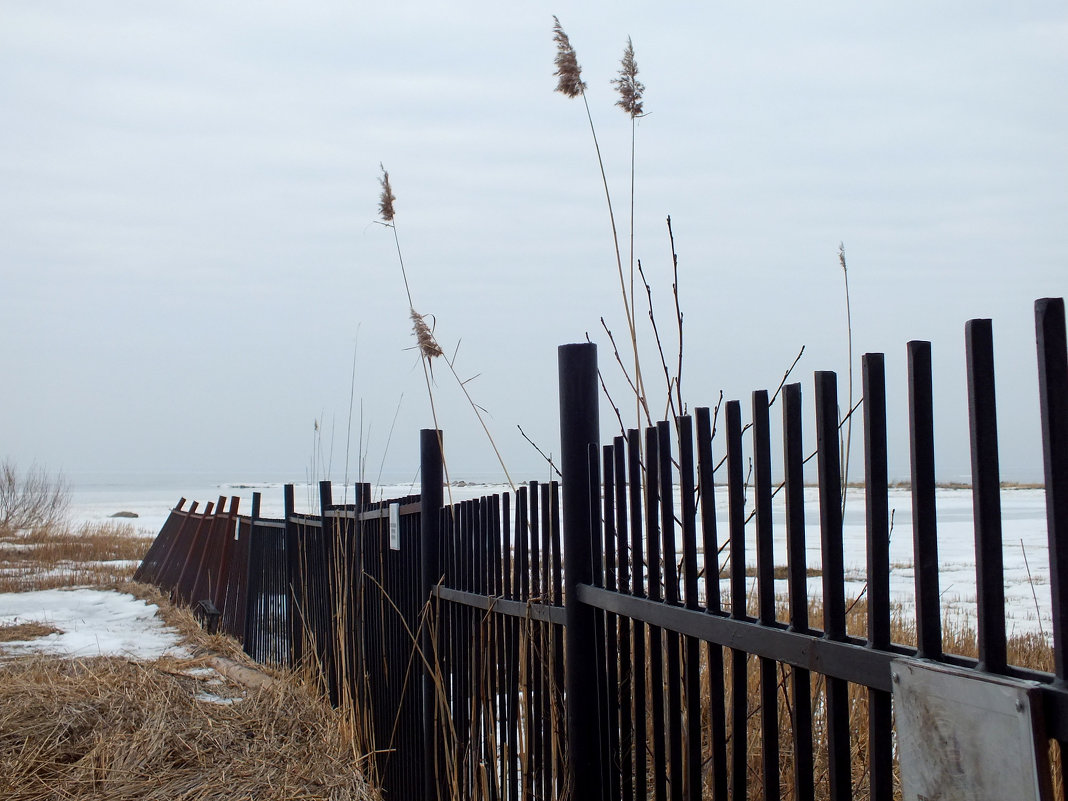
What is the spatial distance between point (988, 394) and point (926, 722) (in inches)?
17.9

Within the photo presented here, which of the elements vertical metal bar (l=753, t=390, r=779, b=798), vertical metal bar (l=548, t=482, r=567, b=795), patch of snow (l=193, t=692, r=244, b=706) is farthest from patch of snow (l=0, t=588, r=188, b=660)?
vertical metal bar (l=753, t=390, r=779, b=798)

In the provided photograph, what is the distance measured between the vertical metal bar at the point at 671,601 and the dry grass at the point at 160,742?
2932 mm

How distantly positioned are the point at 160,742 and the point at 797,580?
4.45 m

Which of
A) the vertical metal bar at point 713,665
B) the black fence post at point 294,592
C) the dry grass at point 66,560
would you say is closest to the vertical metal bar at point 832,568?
the vertical metal bar at point 713,665

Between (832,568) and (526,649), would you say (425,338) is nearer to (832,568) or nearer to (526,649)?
(526,649)

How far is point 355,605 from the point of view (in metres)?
5.31

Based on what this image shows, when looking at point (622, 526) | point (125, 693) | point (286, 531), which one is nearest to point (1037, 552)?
point (286, 531)

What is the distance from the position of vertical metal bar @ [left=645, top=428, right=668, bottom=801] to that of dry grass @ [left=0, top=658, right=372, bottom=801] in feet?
9.32

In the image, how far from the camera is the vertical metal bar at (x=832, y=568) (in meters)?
1.52

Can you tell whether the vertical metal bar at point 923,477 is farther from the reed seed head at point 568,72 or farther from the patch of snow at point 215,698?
the patch of snow at point 215,698

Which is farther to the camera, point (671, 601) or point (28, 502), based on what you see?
point (28, 502)

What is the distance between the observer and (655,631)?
219cm

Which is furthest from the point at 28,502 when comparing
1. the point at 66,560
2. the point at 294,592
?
the point at 294,592

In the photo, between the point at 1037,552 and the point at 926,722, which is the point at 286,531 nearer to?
the point at 926,722
